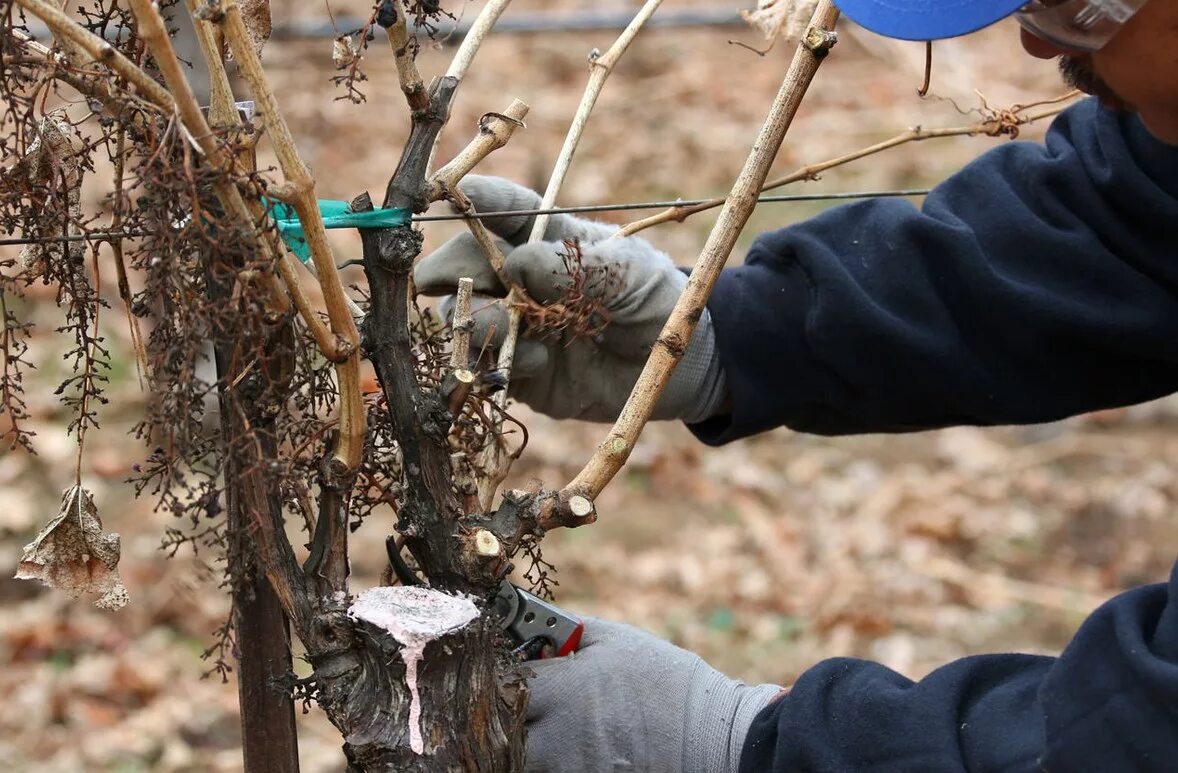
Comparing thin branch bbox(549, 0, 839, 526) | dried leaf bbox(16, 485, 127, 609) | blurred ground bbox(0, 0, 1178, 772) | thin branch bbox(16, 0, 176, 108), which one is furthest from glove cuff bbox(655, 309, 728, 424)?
blurred ground bbox(0, 0, 1178, 772)

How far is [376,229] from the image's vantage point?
1391 millimetres

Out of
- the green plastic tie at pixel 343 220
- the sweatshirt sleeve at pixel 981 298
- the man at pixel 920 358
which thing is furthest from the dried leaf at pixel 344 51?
the sweatshirt sleeve at pixel 981 298

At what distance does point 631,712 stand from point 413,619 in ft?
1.29

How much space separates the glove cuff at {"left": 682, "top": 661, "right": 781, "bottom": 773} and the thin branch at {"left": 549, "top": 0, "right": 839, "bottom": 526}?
34 centimetres

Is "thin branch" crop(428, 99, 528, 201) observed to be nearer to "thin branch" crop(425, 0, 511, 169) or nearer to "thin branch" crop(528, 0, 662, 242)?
"thin branch" crop(425, 0, 511, 169)

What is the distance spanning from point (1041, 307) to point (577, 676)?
94cm

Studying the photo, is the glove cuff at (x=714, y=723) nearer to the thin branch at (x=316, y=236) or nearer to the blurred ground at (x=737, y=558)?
the thin branch at (x=316, y=236)

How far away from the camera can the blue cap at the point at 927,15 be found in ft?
3.91

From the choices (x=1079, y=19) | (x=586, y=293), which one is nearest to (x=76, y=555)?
(x=586, y=293)

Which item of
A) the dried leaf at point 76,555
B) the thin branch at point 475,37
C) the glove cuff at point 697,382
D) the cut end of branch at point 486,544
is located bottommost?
the cut end of branch at point 486,544

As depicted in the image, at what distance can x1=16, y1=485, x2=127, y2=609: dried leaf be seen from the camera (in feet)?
4.61

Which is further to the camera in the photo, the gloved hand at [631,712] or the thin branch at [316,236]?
the gloved hand at [631,712]

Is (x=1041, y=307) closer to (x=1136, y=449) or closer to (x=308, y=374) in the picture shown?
(x=308, y=374)

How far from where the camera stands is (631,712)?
1.58 metres
